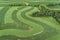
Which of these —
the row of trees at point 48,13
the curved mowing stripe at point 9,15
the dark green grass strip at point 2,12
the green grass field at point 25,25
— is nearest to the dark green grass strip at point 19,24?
the green grass field at point 25,25

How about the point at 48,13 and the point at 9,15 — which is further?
the point at 48,13

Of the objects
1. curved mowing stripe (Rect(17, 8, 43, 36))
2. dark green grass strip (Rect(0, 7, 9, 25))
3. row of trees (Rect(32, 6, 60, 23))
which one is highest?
dark green grass strip (Rect(0, 7, 9, 25))

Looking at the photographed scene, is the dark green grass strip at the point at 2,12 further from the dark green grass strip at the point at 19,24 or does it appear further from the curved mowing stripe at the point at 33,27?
the curved mowing stripe at the point at 33,27

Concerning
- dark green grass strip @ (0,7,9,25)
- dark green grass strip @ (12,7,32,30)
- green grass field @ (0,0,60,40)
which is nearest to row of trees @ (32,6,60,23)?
green grass field @ (0,0,60,40)

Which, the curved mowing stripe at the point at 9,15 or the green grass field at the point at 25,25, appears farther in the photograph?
the curved mowing stripe at the point at 9,15

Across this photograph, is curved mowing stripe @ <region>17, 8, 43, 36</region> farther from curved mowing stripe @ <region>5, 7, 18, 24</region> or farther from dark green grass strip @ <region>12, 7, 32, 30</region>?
curved mowing stripe @ <region>5, 7, 18, 24</region>

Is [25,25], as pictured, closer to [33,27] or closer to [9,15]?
[33,27]

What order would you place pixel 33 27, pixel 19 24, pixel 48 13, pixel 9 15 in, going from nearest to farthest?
pixel 33 27, pixel 19 24, pixel 9 15, pixel 48 13

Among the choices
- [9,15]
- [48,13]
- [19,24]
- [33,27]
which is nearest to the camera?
[33,27]

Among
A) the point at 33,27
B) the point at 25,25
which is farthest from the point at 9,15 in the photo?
the point at 33,27
